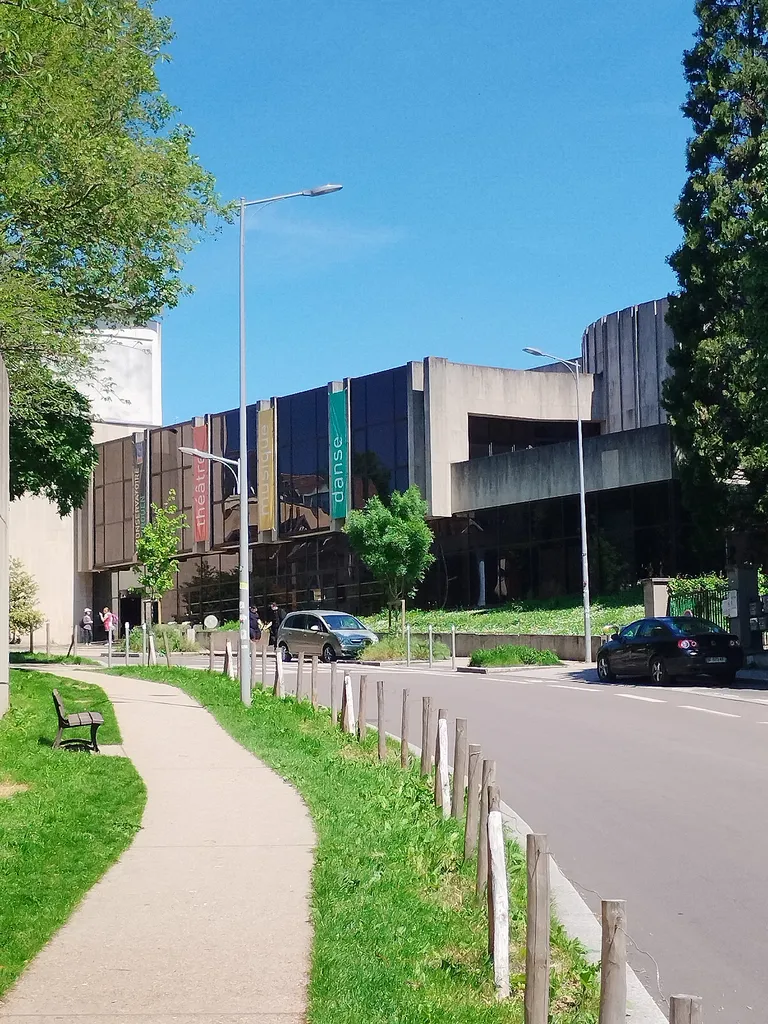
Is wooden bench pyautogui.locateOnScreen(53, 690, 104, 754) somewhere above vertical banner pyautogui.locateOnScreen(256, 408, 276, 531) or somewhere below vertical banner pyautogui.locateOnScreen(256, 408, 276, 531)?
below

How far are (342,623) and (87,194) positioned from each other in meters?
21.0

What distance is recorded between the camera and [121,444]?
2813 inches

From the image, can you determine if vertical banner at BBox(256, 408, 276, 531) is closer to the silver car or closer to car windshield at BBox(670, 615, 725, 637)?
the silver car

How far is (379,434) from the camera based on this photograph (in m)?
55.7

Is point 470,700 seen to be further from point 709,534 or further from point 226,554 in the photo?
point 226,554

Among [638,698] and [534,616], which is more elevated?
[534,616]

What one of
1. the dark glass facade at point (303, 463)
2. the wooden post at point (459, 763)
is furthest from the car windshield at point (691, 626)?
the dark glass facade at point (303, 463)

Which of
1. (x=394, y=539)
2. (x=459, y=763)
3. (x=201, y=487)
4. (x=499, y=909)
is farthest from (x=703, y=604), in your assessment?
(x=201, y=487)

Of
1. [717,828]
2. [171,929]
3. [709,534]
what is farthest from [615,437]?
[171,929]

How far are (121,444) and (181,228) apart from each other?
44743mm

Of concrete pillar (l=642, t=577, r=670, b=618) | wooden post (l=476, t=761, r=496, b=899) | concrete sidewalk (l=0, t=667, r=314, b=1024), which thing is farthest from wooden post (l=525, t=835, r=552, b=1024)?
concrete pillar (l=642, t=577, r=670, b=618)

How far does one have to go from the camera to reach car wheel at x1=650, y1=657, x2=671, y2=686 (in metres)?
28.3

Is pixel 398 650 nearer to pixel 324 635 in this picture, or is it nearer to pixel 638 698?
pixel 324 635

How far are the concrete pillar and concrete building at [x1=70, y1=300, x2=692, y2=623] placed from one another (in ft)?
29.4
